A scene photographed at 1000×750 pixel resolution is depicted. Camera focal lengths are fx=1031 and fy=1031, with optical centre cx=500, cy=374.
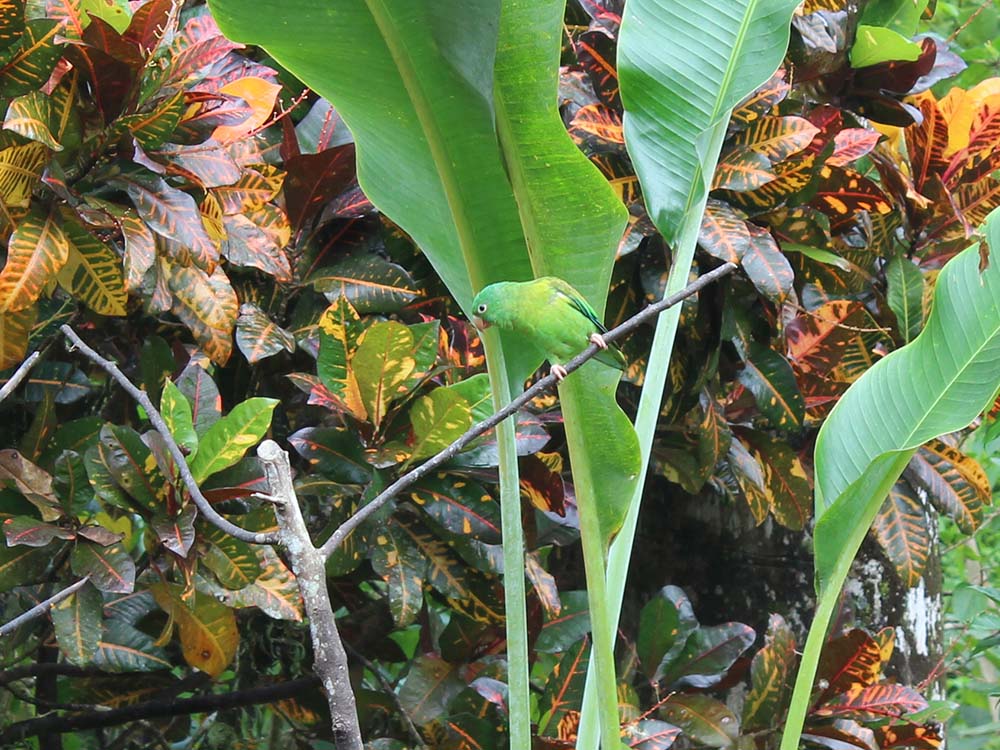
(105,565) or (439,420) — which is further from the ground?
(439,420)

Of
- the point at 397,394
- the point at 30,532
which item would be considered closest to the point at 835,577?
the point at 397,394

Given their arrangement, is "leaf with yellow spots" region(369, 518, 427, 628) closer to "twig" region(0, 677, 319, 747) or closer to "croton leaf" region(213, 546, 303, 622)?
"croton leaf" region(213, 546, 303, 622)

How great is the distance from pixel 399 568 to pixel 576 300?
583 millimetres

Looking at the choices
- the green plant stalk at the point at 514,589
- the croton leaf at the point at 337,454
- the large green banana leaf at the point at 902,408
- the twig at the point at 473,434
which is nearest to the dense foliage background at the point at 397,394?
the croton leaf at the point at 337,454

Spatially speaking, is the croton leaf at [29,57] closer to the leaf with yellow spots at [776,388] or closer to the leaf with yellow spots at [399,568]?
the leaf with yellow spots at [399,568]

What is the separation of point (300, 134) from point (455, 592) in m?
0.95

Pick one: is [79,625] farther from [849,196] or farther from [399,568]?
[849,196]

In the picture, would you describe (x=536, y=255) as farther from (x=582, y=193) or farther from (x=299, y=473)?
(x=299, y=473)

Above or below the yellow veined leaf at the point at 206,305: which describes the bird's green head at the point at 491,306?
above

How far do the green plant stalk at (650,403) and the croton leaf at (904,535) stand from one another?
791 mm

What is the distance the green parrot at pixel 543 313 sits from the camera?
142 cm

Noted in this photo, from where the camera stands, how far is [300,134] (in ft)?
6.73

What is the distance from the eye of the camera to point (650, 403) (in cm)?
155

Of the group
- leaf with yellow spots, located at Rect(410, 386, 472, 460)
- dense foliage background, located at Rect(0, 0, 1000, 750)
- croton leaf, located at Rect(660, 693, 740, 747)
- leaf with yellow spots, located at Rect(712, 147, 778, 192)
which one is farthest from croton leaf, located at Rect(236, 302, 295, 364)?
croton leaf, located at Rect(660, 693, 740, 747)
